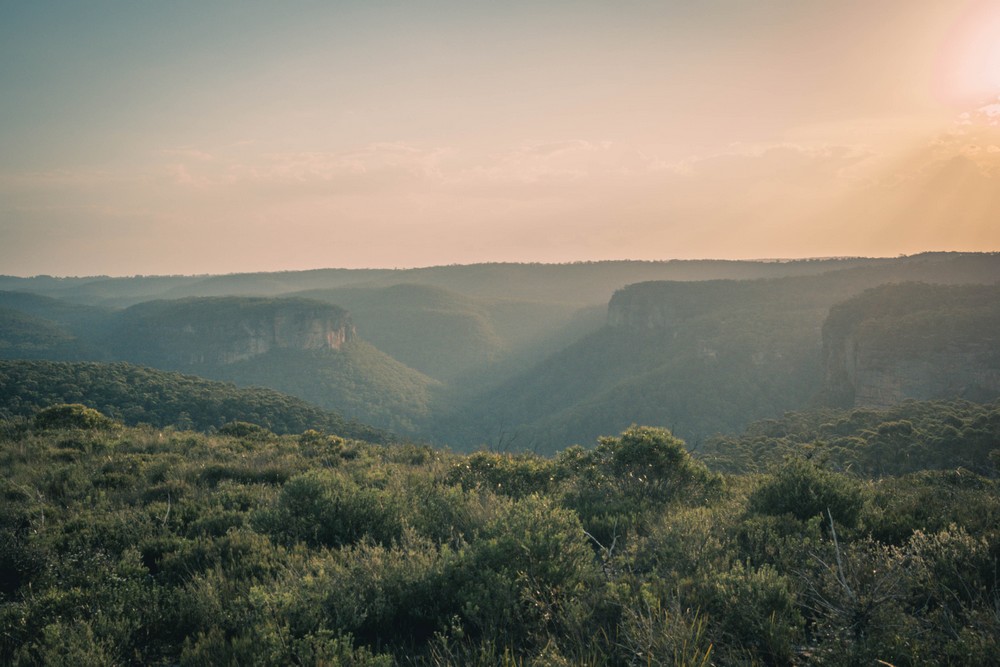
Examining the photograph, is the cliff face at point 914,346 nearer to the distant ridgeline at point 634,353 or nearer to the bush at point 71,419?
the distant ridgeline at point 634,353

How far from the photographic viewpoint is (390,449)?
14.7 metres

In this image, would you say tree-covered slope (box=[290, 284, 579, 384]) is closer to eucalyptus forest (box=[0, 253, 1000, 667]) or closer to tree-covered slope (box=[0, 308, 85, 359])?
tree-covered slope (box=[0, 308, 85, 359])

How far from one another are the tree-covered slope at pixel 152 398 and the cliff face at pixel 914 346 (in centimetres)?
5743

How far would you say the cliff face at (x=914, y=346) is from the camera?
49469mm

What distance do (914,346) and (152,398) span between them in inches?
2914

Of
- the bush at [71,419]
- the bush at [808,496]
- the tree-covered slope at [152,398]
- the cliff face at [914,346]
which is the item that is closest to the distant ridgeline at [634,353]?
the cliff face at [914,346]

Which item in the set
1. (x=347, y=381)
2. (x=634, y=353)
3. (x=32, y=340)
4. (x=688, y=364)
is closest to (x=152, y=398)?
(x=688, y=364)

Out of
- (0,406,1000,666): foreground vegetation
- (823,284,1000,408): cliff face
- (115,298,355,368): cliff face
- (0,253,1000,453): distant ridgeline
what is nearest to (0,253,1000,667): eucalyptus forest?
(0,406,1000,666): foreground vegetation

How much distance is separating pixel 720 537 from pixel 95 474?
11.0 metres

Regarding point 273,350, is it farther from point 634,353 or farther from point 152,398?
point 152,398

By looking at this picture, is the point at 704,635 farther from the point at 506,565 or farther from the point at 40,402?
the point at 40,402

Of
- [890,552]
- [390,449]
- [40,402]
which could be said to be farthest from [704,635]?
[40,402]

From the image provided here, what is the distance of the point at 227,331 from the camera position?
11638cm

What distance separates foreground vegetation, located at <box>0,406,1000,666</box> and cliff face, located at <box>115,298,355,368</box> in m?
120
